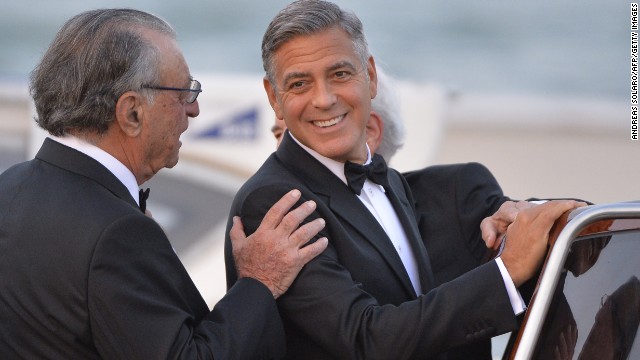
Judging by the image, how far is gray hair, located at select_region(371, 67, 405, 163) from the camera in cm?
409

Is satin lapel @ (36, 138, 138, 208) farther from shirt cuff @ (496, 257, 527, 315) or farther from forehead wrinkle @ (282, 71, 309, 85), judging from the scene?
shirt cuff @ (496, 257, 527, 315)

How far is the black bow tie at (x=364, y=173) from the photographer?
326 cm

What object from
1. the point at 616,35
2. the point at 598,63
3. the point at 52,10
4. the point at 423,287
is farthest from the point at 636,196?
the point at 52,10

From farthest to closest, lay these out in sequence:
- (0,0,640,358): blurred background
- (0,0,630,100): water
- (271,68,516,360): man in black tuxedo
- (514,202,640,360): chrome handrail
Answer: (0,0,630,100): water → (0,0,640,358): blurred background → (271,68,516,360): man in black tuxedo → (514,202,640,360): chrome handrail

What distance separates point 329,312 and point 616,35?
19.4 metres

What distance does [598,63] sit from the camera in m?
20.1

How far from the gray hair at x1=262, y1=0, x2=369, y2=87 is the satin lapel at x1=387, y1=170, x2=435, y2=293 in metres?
0.46

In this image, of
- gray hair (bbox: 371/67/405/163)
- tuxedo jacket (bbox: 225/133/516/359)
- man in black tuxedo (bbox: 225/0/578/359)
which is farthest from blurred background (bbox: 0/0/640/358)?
tuxedo jacket (bbox: 225/133/516/359)

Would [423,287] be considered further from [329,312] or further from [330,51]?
[330,51]

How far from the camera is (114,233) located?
9.27 ft

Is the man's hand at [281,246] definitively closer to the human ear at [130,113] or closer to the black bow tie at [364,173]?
the black bow tie at [364,173]

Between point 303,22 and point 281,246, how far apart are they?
23.7 inches

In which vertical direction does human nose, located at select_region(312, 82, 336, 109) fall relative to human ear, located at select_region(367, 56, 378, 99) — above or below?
below

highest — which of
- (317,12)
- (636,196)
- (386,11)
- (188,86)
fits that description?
(386,11)
